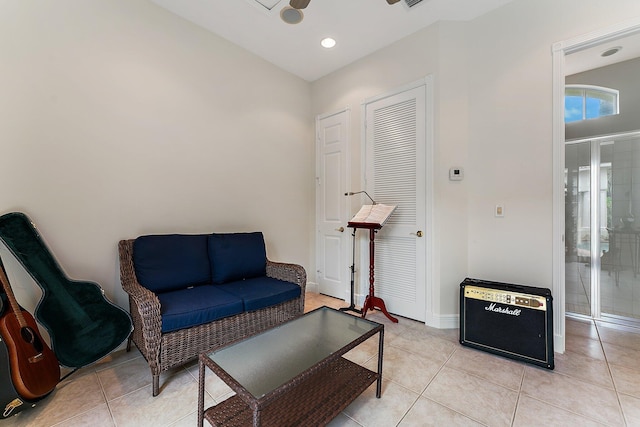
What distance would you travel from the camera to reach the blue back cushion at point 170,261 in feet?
7.05

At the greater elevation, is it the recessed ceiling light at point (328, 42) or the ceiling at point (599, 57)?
the recessed ceiling light at point (328, 42)

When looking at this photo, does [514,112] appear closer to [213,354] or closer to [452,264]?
[452,264]

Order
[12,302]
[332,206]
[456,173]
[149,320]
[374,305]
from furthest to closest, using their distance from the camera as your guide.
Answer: [332,206], [374,305], [456,173], [149,320], [12,302]

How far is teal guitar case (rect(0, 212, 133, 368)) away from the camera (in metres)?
1.69

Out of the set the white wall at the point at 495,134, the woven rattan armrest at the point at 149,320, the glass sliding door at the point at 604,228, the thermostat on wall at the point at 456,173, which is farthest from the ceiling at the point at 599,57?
the woven rattan armrest at the point at 149,320

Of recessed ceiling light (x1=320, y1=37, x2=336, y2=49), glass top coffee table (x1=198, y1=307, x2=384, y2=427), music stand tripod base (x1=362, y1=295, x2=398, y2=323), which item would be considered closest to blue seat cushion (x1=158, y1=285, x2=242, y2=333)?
glass top coffee table (x1=198, y1=307, x2=384, y2=427)

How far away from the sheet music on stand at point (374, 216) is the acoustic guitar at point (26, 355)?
2.49m

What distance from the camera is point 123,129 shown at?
2262 millimetres

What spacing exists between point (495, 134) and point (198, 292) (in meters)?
2.99

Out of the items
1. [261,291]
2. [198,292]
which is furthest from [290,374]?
[198,292]

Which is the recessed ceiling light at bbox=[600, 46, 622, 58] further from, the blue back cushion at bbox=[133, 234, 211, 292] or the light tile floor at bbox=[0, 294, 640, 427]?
the blue back cushion at bbox=[133, 234, 211, 292]

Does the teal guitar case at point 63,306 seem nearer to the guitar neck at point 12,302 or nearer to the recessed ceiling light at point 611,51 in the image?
the guitar neck at point 12,302

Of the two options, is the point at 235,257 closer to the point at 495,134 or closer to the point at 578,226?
the point at 495,134

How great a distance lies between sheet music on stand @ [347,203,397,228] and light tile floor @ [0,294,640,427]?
44.6 inches
